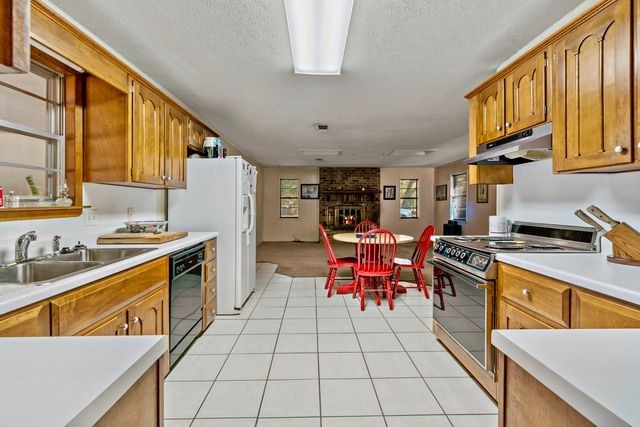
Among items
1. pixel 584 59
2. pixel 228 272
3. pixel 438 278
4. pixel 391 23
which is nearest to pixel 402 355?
pixel 438 278

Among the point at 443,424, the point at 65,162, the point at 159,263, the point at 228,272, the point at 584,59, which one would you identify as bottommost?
the point at 443,424

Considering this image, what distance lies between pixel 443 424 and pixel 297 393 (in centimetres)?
83

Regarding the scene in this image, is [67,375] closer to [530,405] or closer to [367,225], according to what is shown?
[530,405]

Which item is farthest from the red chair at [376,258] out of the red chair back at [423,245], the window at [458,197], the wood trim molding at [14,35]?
the window at [458,197]

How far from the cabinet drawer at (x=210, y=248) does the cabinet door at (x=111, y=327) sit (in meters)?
→ 1.23

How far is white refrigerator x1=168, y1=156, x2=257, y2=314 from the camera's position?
321cm

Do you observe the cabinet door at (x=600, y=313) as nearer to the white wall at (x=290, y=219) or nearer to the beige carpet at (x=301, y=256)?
the beige carpet at (x=301, y=256)

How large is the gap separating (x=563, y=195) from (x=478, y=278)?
0.90 m

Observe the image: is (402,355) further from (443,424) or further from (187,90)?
(187,90)

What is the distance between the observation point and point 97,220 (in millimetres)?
2350

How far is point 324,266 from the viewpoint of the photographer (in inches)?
228

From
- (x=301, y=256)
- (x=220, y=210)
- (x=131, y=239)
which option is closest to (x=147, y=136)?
(x=131, y=239)

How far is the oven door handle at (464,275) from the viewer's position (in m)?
1.90

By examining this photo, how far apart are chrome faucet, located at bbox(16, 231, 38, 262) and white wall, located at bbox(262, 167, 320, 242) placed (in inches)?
308
